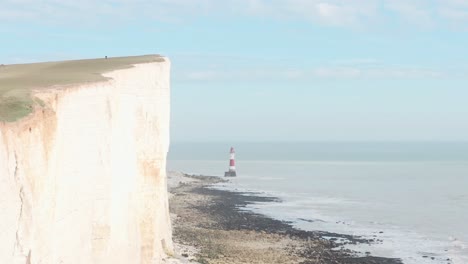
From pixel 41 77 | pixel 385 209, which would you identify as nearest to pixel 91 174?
pixel 41 77

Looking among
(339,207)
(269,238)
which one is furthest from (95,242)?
(339,207)

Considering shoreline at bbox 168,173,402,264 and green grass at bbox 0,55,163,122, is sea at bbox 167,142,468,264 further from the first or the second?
green grass at bbox 0,55,163,122

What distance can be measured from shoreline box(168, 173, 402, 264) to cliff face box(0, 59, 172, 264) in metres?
3.04

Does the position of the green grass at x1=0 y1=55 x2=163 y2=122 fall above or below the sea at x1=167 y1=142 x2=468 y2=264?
above

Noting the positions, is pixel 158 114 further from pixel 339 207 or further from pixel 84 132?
pixel 339 207

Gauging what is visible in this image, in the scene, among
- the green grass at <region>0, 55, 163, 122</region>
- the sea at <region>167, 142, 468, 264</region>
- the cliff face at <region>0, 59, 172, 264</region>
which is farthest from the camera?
the sea at <region>167, 142, 468, 264</region>

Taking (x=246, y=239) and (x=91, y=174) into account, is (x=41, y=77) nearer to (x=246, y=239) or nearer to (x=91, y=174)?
(x=91, y=174)

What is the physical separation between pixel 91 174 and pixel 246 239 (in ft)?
48.6

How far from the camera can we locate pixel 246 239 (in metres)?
29.2

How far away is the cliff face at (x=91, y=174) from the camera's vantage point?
11625 mm

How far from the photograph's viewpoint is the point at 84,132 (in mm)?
14930

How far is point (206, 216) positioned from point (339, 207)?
1284 centimetres

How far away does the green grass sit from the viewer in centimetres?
1255

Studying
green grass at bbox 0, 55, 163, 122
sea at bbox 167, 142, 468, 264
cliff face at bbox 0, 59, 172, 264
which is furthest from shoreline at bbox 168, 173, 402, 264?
green grass at bbox 0, 55, 163, 122
